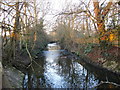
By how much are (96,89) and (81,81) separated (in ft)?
3.45

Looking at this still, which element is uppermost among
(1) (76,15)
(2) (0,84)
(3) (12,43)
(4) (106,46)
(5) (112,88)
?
(1) (76,15)

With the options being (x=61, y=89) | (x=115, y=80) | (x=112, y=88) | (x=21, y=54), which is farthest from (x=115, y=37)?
(x=21, y=54)

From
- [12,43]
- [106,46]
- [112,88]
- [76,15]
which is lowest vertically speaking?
[112,88]

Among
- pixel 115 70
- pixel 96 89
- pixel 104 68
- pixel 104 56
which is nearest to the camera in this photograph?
pixel 96 89

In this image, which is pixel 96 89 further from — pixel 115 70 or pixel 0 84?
pixel 0 84

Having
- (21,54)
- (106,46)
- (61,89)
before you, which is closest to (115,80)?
(61,89)

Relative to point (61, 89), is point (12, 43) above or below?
above

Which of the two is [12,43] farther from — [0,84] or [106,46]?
[106,46]

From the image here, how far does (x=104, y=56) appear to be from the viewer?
27.7 ft

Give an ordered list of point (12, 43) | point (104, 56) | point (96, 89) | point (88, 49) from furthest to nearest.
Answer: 1. point (88, 49)
2. point (104, 56)
3. point (12, 43)
4. point (96, 89)

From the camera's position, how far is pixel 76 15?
28.1 ft

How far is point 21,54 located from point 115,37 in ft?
26.2

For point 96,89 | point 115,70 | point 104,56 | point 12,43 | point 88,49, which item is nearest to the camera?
point 96,89

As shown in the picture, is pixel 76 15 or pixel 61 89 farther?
pixel 76 15
